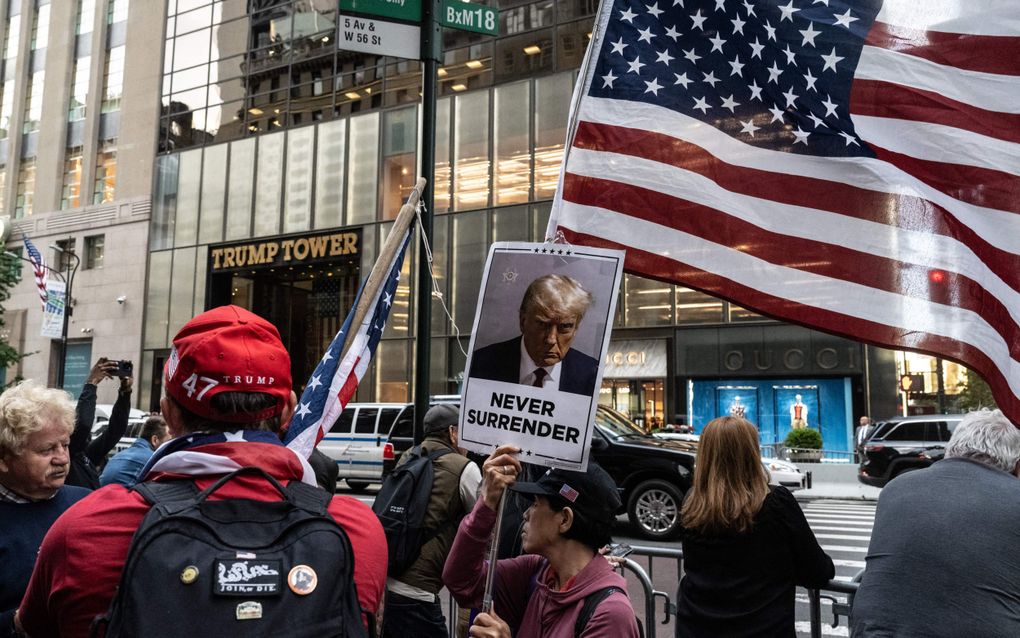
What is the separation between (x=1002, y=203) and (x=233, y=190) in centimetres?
3282

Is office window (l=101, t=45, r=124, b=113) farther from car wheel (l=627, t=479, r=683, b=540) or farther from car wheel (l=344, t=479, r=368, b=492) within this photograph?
car wheel (l=627, t=479, r=683, b=540)

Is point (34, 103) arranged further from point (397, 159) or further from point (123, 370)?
point (123, 370)

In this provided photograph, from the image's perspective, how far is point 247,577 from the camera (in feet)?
5.29

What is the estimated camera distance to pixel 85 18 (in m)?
39.9

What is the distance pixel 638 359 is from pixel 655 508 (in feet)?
50.2

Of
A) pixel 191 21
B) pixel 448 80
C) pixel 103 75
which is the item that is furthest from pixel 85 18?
pixel 448 80

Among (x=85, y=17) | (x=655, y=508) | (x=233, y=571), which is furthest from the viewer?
(x=85, y=17)

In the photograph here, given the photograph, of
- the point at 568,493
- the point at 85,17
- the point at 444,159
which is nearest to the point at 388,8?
the point at 568,493

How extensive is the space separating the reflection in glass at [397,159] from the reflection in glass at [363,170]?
0.43m

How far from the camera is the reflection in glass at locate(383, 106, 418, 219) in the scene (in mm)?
29156

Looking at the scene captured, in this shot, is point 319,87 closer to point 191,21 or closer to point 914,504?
point 191,21

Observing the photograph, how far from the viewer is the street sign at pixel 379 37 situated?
4426 millimetres

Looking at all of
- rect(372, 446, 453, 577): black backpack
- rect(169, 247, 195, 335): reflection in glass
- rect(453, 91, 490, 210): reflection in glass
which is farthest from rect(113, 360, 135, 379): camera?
rect(169, 247, 195, 335): reflection in glass

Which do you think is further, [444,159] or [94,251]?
[94,251]
